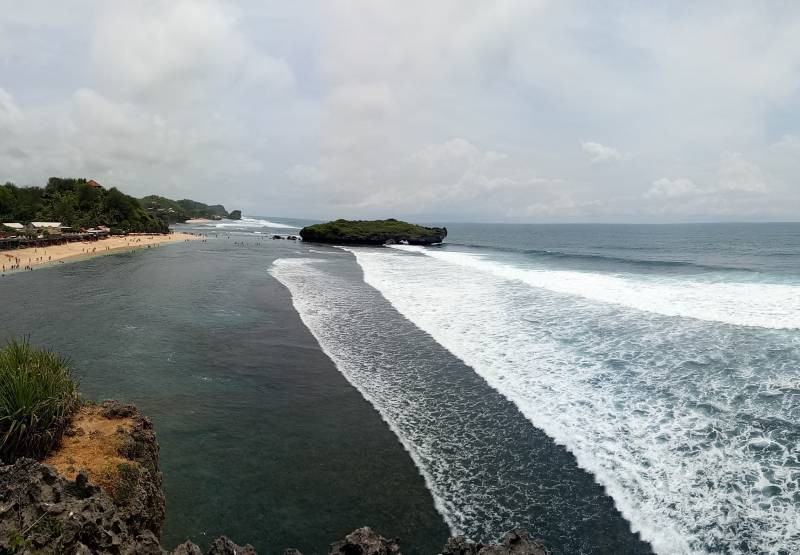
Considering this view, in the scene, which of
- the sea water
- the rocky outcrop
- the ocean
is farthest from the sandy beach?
the rocky outcrop

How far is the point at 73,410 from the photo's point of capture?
8.07 metres

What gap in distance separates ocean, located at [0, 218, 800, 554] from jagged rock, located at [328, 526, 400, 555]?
2.30 m

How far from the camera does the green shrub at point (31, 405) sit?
6852 mm

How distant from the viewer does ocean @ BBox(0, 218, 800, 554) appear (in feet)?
24.2

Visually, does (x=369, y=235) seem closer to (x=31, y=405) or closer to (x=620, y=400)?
(x=620, y=400)

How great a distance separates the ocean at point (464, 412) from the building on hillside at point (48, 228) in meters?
43.3

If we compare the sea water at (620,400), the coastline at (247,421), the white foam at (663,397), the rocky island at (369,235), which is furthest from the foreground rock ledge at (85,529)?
the rocky island at (369,235)

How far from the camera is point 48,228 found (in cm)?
6488

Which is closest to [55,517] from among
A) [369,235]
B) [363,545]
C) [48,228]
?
[363,545]

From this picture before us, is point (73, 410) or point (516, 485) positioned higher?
point (73, 410)

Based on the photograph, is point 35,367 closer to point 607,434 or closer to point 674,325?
point 607,434

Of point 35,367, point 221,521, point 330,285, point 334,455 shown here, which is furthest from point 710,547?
point 330,285

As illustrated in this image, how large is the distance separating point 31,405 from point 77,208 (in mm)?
98661

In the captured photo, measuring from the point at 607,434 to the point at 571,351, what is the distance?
623cm
